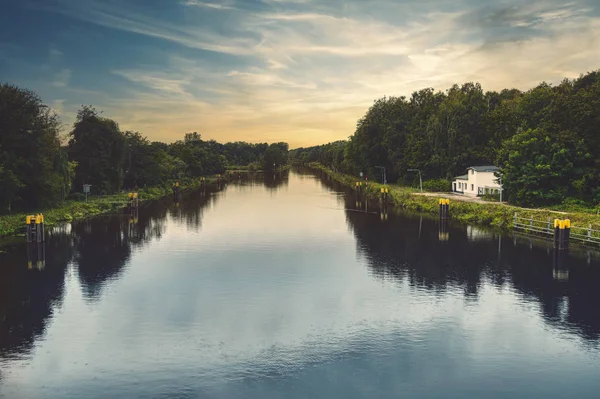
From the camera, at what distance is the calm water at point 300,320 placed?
17.1 metres

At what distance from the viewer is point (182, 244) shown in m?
43.4

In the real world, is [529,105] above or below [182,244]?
above

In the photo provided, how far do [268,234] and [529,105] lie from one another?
47.9 meters

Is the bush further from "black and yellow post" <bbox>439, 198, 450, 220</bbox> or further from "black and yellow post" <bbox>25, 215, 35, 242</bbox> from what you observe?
"black and yellow post" <bbox>25, 215, 35, 242</bbox>

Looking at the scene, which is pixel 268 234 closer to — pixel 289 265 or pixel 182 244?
pixel 182 244

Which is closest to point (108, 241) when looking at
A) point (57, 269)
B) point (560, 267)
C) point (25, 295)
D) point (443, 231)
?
point (57, 269)

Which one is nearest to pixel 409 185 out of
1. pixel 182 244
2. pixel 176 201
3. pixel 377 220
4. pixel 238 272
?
pixel 377 220

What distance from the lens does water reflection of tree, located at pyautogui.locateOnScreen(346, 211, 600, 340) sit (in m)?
25.4

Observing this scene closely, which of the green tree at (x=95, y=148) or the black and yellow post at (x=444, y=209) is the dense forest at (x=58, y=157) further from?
the black and yellow post at (x=444, y=209)

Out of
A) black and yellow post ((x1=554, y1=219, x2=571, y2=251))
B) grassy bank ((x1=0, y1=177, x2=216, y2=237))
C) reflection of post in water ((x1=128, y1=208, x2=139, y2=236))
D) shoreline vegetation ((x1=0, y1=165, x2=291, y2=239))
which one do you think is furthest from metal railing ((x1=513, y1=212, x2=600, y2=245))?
grassy bank ((x1=0, y1=177, x2=216, y2=237))

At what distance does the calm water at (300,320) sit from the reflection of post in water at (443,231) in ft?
8.41

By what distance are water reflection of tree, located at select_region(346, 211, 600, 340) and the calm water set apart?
16 centimetres

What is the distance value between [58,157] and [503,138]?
65255 mm

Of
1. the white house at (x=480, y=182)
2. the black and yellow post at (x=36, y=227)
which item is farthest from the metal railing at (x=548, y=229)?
the black and yellow post at (x=36, y=227)
